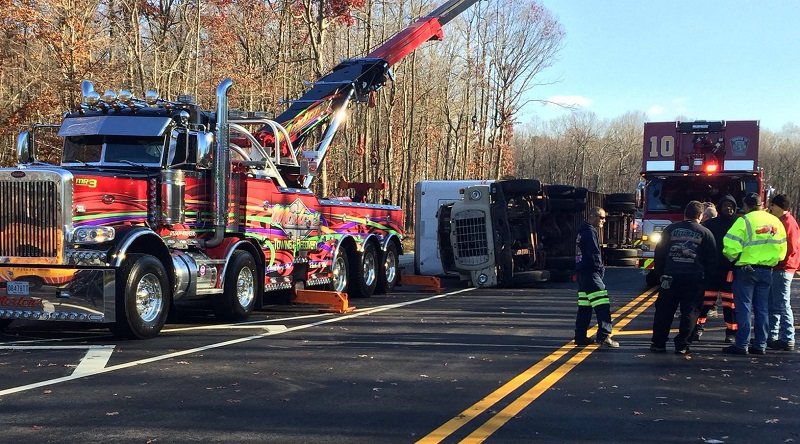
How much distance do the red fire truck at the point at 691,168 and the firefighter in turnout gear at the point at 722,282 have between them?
6.90 metres

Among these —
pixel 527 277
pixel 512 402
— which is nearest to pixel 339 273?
pixel 527 277

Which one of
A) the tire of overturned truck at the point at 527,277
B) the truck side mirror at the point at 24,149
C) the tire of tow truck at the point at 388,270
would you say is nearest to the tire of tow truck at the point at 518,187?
the tire of overturned truck at the point at 527,277

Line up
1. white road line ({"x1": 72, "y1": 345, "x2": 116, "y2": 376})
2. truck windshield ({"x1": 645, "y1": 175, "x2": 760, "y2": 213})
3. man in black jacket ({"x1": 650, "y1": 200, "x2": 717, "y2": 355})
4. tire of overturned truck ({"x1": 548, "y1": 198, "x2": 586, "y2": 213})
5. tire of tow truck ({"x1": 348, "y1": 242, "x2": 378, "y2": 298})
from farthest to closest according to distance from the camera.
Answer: tire of overturned truck ({"x1": 548, "y1": 198, "x2": 586, "y2": 213})
truck windshield ({"x1": 645, "y1": 175, "x2": 760, "y2": 213})
tire of tow truck ({"x1": 348, "y1": 242, "x2": 378, "y2": 298})
man in black jacket ({"x1": 650, "y1": 200, "x2": 717, "y2": 355})
white road line ({"x1": 72, "y1": 345, "x2": 116, "y2": 376})

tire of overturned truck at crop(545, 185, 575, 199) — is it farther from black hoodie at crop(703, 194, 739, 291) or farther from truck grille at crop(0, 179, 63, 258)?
truck grille at crop(0, 179, 63, 258)

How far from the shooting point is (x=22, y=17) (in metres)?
21.8

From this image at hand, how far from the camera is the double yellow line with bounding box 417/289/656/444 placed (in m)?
5.80

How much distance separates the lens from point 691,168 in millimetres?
18703

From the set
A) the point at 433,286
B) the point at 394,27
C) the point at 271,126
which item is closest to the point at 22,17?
the point at 271,126

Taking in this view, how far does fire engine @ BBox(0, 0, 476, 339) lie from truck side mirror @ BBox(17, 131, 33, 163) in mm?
14

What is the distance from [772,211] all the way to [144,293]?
25.5 feet

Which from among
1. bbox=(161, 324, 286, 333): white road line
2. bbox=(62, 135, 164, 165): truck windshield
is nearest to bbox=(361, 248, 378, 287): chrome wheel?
bbox=(161, 324, 286, 333): white road line

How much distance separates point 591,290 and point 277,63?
22.1 metres

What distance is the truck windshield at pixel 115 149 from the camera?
433 inches

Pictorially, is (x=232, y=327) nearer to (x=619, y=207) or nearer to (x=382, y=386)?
(x=382, y=386)
